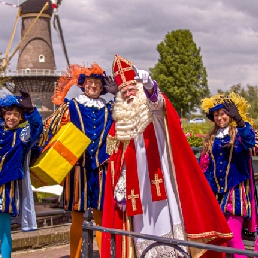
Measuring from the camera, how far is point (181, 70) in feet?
132

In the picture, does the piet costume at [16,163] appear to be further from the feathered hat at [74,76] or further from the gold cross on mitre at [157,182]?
the gold cross on mitre at [157,182]

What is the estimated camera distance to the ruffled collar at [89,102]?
4.96 meters

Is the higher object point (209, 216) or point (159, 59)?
point (159, 59)

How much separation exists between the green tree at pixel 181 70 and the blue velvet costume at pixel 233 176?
3543cm

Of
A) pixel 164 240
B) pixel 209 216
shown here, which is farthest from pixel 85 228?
pixel 209 216

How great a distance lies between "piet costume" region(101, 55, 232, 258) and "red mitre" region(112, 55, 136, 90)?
140mm

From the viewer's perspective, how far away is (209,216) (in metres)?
3.75

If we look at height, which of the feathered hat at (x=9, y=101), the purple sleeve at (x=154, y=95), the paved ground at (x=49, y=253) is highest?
the feathered hat at (x=9, y=101)

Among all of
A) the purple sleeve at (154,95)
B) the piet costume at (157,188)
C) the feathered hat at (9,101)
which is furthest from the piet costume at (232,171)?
the feathered hat at (9,101)

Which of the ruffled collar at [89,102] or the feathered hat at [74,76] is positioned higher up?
the feathered hat at [74,76]

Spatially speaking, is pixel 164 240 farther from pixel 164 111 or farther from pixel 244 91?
pixel 244 91

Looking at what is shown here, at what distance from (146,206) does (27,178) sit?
50.9 inches

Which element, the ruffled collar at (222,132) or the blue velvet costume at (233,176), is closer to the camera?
the blue velvet costume at (233,176)

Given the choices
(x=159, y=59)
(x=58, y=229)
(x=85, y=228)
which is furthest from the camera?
(x=159, y=59)
